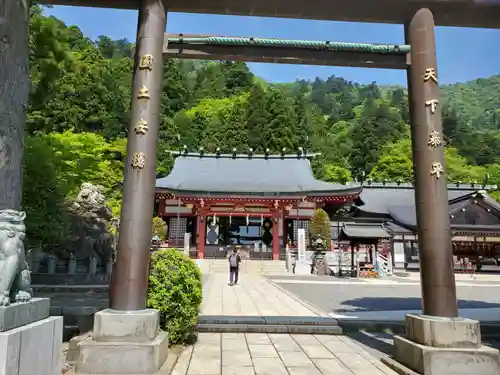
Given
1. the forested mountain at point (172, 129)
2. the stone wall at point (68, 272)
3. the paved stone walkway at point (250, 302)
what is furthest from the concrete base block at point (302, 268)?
the forested mountain at point (172, 129)

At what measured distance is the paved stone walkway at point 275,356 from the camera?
4809 mm

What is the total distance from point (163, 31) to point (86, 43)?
61.3m

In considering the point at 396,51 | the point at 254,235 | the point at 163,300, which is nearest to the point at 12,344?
the point at 163,300

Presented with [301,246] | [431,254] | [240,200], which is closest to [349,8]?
[431,254]

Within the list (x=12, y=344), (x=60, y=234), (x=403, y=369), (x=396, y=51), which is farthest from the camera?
(x=60, y=234)

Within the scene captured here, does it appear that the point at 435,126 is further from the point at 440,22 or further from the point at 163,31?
the point at 163,31

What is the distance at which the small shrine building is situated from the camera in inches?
1073

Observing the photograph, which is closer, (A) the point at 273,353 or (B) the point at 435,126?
(B) the point at 435,126

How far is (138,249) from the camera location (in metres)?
4.80

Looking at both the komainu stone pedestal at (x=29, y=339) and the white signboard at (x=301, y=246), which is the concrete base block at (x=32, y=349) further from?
the white signboard at (x=301, y=246)

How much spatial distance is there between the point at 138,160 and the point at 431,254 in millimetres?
4088

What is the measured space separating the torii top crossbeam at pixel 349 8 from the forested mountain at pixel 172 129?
5.88 meters

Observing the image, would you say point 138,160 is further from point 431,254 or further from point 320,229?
point 320,229

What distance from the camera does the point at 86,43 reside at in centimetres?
5800
